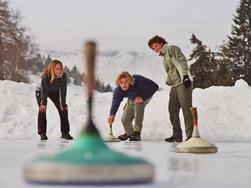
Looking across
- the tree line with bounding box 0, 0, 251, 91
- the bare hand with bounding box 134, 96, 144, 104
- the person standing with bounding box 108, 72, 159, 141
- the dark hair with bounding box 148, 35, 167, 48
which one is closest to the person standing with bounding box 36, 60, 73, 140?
the person standing with bounding box 108, 72, 159, 141

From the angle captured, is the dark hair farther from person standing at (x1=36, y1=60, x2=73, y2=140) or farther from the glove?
person standing at (x1=36, y1=60, x2=73, y2=140)

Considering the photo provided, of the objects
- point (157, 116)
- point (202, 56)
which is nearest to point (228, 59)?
point (202, 56)

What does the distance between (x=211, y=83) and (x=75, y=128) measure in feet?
99.4

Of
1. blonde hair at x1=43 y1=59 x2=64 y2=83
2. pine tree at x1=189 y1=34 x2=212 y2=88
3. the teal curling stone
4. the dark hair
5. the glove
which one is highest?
pine tree at x1=189 y1=34 x2=212 y2=88

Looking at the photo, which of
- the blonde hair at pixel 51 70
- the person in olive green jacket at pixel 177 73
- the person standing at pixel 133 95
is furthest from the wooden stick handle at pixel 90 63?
the blonde hair at pixel 51 70

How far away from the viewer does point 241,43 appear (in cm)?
4597

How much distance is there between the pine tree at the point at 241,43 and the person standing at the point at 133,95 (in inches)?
1278

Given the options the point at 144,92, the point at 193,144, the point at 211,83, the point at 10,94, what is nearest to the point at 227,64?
the point at 211,83

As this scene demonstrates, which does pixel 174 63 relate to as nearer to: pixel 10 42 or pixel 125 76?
pixel 125 76

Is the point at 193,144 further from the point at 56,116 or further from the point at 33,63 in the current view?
the point at 33,63

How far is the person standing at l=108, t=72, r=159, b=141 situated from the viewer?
8.45 metres

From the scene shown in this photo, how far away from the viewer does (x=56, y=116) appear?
542 inches

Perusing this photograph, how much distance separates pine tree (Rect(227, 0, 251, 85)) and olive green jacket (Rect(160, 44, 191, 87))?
110 feet

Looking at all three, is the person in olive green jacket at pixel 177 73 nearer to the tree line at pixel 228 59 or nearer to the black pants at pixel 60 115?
the black pants at pixel 60 115
